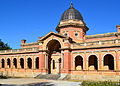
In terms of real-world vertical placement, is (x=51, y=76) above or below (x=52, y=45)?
below

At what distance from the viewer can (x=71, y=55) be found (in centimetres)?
3244

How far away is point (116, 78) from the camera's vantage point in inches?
1091

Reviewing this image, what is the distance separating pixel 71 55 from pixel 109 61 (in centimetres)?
689

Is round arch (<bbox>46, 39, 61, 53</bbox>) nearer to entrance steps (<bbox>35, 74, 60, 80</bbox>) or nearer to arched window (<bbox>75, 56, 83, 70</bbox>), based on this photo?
arched window (<bbox>75, 56, 83, 70</bbox>)

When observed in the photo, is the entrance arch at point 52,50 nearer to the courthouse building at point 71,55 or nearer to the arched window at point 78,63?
the courthouse building at point 71,55

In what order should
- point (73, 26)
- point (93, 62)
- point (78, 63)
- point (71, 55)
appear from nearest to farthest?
point (93, 62)
point (71, 55)
point (78, 63)
point (73, 26)

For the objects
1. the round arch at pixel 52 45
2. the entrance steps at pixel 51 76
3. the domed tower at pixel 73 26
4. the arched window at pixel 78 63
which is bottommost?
the entrance steps at pixel 51 76

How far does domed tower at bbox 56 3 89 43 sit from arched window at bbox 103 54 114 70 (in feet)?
32.3

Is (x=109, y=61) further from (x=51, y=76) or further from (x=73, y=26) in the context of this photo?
(x=73, y=26)

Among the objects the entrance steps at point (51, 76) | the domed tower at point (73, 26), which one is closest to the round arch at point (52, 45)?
the domed tower at point (73, 26)

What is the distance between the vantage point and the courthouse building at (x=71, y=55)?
29.4m

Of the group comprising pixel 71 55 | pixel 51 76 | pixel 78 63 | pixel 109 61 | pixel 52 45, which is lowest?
pixel 51 76

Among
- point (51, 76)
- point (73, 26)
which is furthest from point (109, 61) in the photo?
point (73, 26)

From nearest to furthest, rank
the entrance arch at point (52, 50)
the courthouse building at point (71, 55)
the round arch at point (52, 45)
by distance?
the courthouse building at point (71, 55)
the round arch at point (52, 45)
the entrance arch at point (52, 50)
